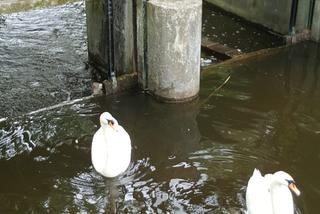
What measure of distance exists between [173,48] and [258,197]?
3.16 m

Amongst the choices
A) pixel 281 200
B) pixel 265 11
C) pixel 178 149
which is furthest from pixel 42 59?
pixel 281 200

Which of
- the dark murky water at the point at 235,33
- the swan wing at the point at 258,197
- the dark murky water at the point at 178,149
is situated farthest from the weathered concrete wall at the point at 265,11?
the swan wing at the point at 258,197

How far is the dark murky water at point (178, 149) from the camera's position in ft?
21.5

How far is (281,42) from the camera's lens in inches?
448

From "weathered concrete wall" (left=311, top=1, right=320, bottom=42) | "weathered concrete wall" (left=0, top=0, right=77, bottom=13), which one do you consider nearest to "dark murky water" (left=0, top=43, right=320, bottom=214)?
"weathered concrete wall" (left=0, top=0, right=77, bottom=13)

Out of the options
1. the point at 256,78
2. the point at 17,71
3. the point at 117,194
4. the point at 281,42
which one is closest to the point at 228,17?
the point at 281,42

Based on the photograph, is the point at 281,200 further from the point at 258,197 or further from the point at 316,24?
the point at 316,24

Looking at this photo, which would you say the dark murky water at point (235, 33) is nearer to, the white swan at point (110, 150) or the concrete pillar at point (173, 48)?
the concrete pillar at point (173, 48)

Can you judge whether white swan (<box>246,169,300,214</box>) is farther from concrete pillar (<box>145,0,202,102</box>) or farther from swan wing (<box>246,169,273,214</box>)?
concrete pillar (<box>145,0,202,102</box>)

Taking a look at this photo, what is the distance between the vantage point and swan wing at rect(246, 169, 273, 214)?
591 cm

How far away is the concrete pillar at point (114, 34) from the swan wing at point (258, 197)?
12.2ft

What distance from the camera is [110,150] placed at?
677 centimetres

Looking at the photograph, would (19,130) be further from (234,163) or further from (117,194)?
(234,163)

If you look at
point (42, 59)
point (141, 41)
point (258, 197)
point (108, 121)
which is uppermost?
point (141, 41)
